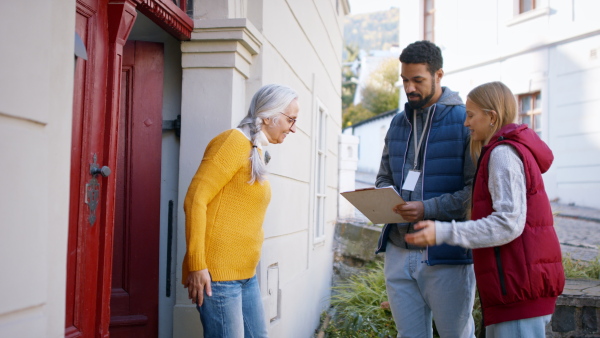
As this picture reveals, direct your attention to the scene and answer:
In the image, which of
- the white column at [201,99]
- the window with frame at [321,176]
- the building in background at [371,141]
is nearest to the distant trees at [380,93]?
the building in background at [371,141]

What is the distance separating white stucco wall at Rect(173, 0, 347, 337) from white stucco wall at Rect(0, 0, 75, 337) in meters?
1.52

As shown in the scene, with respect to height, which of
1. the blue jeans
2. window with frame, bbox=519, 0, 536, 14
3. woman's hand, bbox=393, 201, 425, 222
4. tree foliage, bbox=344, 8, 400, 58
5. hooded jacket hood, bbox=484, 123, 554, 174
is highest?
tree foliage, bbox=344, 8, 400, 58

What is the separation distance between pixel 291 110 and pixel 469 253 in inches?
43.1

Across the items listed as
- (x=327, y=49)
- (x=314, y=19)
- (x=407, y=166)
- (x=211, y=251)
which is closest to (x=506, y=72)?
(x=327, y=49)

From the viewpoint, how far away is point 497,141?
2109 millimetres

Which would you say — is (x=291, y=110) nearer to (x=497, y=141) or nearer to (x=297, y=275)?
(x=497, y=141)

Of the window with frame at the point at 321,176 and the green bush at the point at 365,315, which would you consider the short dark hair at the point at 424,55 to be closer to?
the green bush at the point at 365,315

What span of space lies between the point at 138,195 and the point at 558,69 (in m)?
10.6

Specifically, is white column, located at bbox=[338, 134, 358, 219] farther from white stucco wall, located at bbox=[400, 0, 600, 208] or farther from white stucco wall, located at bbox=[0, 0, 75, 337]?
white stucco wall, located at bbox=[0, 0, 75, 337]

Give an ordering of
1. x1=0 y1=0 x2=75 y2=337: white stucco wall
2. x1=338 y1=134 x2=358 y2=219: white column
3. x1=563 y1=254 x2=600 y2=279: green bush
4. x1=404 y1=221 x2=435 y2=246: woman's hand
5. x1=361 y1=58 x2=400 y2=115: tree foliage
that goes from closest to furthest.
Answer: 1. x1=0 y1=0 x2=75 y2=337: white stucco wall
2. x1=404 y1=221 x2=435 y2=246: woman's hand
3. x1=563 y1=254 x2=600 y2=279: green bush
4. x1=338 y1=134 x2=358 y2=219: white column
5. x1=361 y1=58 x2=400 y2=115: tree foliage

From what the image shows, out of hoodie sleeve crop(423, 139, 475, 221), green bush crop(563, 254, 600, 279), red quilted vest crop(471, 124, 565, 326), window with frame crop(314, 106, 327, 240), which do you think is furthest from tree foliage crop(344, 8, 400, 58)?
red quilted vest crop(471, 124, 565, 326)

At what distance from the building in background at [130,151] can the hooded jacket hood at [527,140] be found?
1.55 metres

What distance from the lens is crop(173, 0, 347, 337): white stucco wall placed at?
10.4 ft

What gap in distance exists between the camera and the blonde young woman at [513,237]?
198 cm
